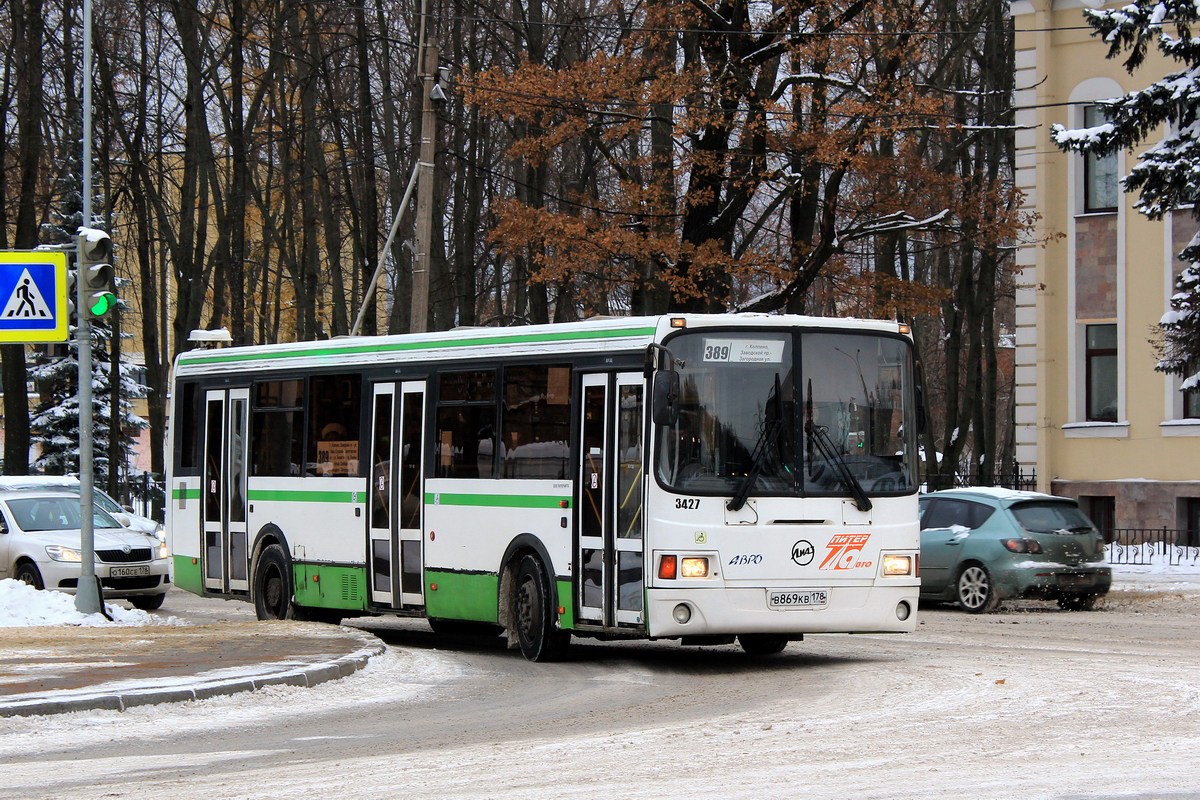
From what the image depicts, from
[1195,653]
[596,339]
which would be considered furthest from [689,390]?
[1195,653]

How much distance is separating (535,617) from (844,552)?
283 centimetres

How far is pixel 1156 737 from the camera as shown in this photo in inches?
414

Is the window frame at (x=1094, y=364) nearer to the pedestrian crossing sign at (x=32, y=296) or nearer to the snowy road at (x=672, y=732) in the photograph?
the snowy road at (x=672, y=732)

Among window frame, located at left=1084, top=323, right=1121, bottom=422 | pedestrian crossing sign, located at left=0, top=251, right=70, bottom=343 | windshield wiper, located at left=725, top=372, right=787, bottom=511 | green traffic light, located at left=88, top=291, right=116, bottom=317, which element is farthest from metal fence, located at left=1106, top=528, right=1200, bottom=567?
pedestrian crossing sign, located at left=0, top=251, right=70, bottom=343

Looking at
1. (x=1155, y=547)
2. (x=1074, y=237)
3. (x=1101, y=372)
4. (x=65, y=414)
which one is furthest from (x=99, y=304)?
(x=65, y=414)

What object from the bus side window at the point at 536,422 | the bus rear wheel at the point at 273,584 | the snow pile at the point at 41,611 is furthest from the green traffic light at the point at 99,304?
the bus side window at the point at 536,422

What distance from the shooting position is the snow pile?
18562mm

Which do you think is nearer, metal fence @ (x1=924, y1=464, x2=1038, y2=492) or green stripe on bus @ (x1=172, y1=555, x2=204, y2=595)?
green stripe on bus @ (x1=172, y1=555, x2=204, y2=595)

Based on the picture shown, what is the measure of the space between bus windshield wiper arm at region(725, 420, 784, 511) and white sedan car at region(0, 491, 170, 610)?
1108cm

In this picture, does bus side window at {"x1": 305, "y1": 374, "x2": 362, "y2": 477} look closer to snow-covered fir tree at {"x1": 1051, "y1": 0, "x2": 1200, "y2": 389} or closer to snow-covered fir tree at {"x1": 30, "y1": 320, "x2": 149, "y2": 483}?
snow-covered fir tree at {"x1": 1051, "y1": 0, "x2": 1200, "y2": 389}

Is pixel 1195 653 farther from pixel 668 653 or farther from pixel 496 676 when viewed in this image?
pixel 496 676

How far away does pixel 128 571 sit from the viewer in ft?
80.0

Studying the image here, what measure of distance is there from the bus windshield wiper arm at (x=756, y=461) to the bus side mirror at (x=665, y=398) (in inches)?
34.5

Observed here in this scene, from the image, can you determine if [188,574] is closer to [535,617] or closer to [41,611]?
[41,611]
